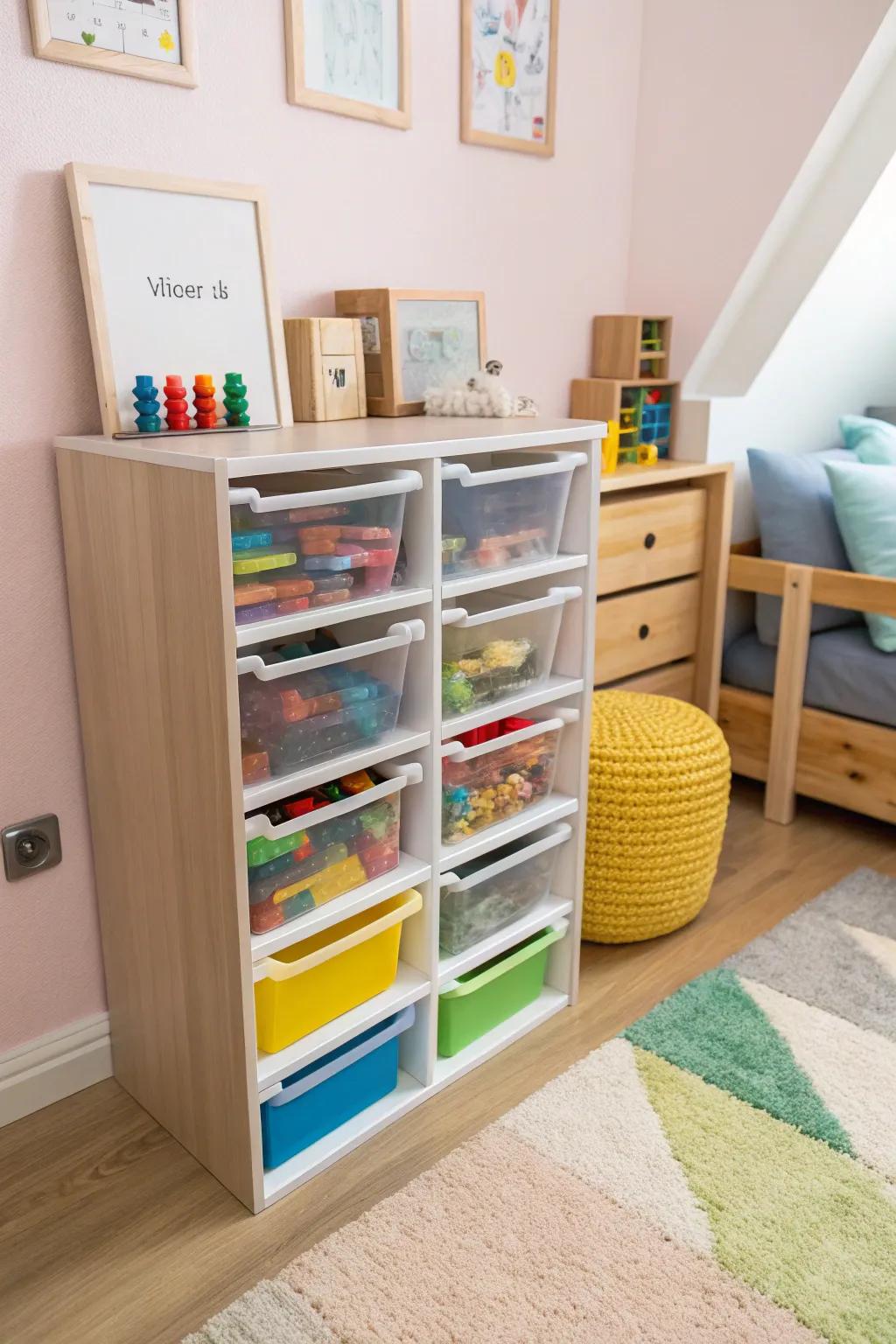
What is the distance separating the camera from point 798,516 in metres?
2.51

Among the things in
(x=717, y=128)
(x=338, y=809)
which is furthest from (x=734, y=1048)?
(x=717, y=128)

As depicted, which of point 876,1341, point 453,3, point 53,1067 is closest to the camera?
point 876,1341

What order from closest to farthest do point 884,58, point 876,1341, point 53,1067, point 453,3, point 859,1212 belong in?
point 876,1341 → point 859,1212 → point 53,1067 → point 453,3 → point 884,58

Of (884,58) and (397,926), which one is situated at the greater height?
(884,58)

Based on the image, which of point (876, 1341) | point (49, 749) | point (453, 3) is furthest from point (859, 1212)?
point (453, 3)

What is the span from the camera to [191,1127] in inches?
60.2

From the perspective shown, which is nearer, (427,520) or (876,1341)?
(876,1341)

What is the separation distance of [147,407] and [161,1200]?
1.06m

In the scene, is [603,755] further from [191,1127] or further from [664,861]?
[191,1127]

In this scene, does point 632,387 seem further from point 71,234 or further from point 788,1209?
point 788,1209

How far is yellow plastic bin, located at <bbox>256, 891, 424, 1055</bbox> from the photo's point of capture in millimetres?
1401

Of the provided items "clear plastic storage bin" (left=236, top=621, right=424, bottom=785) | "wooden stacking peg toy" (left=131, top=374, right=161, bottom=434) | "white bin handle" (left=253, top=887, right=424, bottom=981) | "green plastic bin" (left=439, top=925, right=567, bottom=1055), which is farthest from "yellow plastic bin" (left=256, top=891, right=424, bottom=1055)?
"wooden stacking peg toy" (left=131, top=374, right=161, bottom=434)

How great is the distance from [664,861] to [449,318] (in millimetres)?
1047

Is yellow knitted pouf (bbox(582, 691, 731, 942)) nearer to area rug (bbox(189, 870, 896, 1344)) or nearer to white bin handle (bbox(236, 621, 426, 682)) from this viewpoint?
area rug (bbox(189, 870, 896, 1344))
